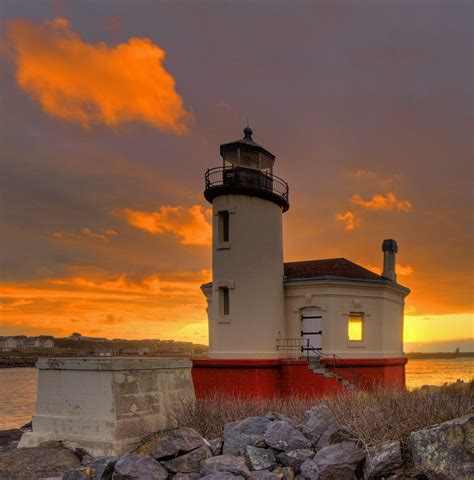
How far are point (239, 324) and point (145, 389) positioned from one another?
7.54m

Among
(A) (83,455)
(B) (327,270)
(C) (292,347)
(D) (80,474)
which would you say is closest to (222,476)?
(D) (80,474)

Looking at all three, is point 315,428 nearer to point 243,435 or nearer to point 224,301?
point 243,435

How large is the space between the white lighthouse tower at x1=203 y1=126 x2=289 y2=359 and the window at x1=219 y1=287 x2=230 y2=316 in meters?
0.04

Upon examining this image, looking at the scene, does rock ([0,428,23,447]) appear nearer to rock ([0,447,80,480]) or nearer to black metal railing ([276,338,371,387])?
rock ([0,447,80,480])

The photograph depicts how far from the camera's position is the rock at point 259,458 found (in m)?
7.02

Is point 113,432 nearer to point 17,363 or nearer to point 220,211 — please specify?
point 220,211

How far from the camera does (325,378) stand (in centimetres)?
1636

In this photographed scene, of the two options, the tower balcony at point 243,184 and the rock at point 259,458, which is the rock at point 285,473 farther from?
the tower balcony at point 243,184

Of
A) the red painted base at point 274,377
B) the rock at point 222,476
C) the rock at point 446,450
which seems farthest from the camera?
the red painted base at point 274,377

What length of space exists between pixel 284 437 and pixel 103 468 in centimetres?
272

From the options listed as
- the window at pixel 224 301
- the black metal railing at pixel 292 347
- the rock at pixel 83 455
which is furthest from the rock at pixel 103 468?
the black metal railing at pixel 292 347

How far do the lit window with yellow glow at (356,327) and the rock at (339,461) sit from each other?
39.0 ft

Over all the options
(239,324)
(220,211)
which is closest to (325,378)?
(239,324)

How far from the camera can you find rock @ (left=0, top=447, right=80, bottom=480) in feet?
28.1
